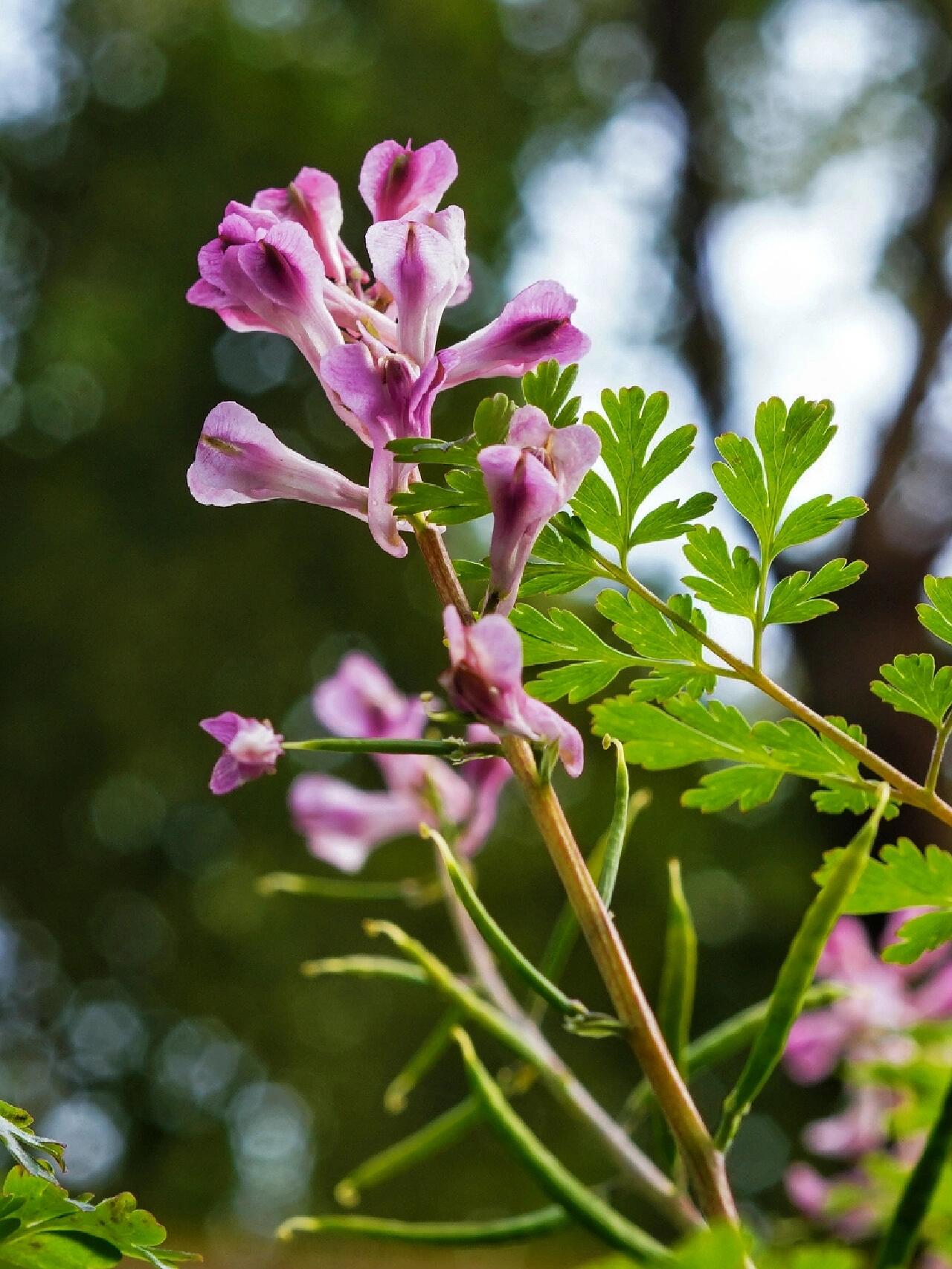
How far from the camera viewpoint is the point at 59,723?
353 cm

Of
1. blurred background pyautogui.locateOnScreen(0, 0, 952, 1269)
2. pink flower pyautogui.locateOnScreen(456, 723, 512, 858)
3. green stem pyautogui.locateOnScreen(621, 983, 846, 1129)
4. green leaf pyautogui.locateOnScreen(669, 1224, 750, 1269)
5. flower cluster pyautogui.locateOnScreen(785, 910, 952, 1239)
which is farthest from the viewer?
blurred background pyautogui.locateOnScreen(0, 0, 952, 1269)

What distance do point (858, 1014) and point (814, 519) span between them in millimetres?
544

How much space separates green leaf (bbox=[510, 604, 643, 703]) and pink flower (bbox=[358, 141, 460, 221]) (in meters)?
0.13

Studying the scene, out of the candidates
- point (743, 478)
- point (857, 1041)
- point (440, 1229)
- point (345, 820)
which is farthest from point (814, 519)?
point (857, 1041)

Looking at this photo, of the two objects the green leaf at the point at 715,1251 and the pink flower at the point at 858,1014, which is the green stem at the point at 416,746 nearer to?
the green leaf at the point at 715,1251

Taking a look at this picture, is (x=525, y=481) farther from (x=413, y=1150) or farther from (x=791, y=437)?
(x=413, y=1150)

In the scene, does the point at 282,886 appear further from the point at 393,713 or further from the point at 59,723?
the point at 59,723

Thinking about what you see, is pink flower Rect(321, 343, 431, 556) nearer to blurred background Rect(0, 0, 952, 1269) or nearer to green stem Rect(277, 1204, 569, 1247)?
green stem Rect(277, 1204, 569, 1247)

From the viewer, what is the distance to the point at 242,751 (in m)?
0.28

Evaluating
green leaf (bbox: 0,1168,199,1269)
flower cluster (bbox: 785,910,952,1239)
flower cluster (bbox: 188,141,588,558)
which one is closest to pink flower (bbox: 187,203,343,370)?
flower cluster (bbox: 188,141,588,558)

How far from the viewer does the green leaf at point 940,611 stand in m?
0.31

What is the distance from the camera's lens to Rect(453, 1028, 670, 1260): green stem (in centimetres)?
Answer: 28

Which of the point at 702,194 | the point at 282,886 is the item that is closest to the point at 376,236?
the point at 282,886

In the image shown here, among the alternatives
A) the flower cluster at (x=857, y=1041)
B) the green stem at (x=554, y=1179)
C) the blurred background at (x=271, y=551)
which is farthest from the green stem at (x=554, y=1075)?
the blurred background at (x=271, y=551)
